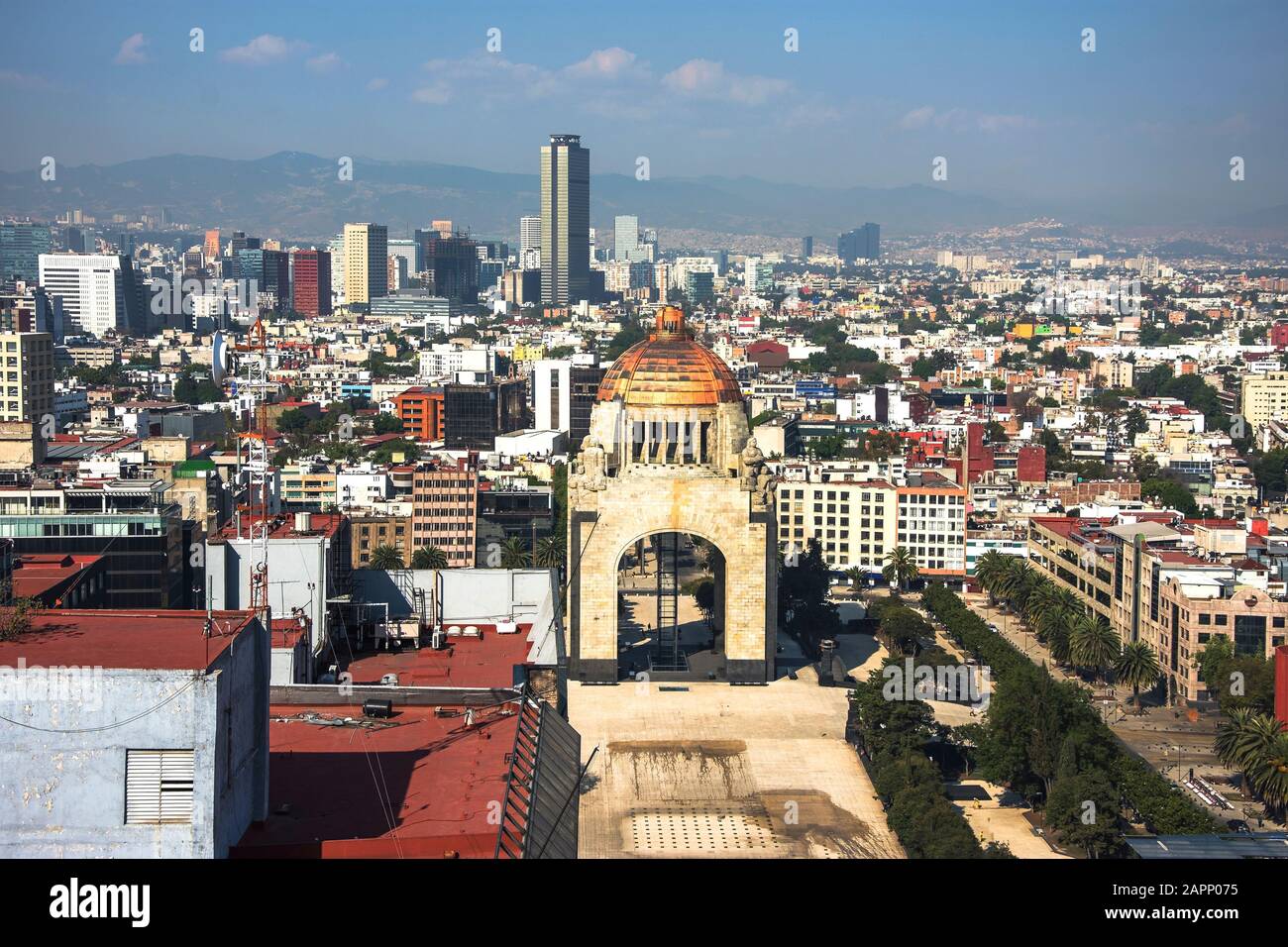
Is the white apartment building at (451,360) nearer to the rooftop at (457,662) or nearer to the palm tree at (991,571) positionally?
the palm tree at (991,571)

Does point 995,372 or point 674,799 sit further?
point 995,372

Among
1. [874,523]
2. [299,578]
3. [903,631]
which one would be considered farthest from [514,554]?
[299,578]

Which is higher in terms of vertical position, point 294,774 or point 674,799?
point 294,774

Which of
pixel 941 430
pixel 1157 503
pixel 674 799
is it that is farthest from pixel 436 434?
pixel 674 799

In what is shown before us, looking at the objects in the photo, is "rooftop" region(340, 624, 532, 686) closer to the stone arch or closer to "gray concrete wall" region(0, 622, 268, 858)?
"gray concrete wall" region(0, 622, 268, 858)

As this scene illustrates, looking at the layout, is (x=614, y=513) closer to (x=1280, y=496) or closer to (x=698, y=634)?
(x=698, y=634)

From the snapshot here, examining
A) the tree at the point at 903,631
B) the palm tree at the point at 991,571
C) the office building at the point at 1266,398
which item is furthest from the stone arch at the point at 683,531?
the office building at the point at 1266,398
